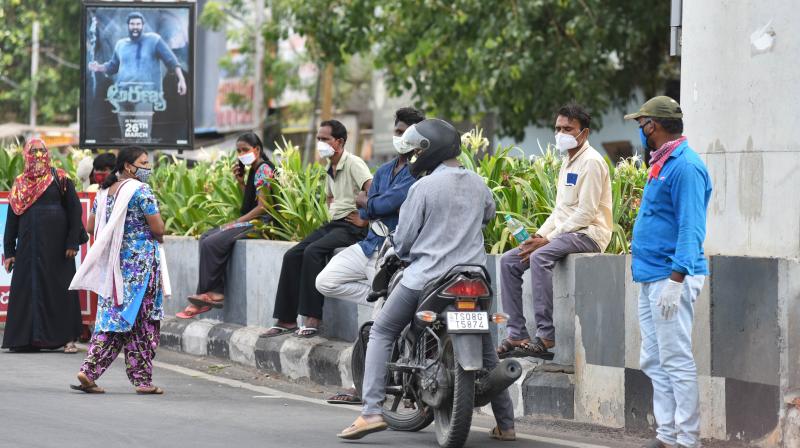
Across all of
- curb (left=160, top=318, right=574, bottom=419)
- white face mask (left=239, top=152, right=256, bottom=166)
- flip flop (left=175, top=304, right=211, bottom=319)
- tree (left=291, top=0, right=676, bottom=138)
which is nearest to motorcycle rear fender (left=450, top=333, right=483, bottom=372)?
curb (left=160, top=318, right=574, bottom=419)

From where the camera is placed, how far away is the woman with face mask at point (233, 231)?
1188cm

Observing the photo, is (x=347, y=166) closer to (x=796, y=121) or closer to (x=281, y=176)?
(x=281, y=176)

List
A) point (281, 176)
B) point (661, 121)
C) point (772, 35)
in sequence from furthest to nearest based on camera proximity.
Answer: point (281, 176) → point (772, 35) → point (661, 121)

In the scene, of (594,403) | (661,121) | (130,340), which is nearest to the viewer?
(661,121)

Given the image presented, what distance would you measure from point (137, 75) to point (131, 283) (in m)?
6.29

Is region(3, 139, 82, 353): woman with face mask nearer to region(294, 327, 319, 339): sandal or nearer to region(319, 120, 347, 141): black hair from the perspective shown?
region(294, 327, 319, 339): sandal

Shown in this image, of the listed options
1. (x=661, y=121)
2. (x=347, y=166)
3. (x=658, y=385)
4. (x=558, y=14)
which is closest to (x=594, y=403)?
(x=658, y=385)

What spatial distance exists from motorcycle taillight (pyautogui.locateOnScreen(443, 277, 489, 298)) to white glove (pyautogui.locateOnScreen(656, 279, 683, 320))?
0.93m

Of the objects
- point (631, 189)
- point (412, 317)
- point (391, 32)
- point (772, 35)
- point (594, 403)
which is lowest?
point (594, 403)

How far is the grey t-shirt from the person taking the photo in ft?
24.6

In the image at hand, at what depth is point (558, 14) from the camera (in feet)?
65.8

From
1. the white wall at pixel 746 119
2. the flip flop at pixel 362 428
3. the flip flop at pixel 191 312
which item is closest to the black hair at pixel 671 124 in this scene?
the white wall at pixel 746 119

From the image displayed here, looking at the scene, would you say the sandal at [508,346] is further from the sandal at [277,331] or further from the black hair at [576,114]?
the sandal at [277,331]

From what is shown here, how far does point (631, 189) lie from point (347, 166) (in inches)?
80.9
